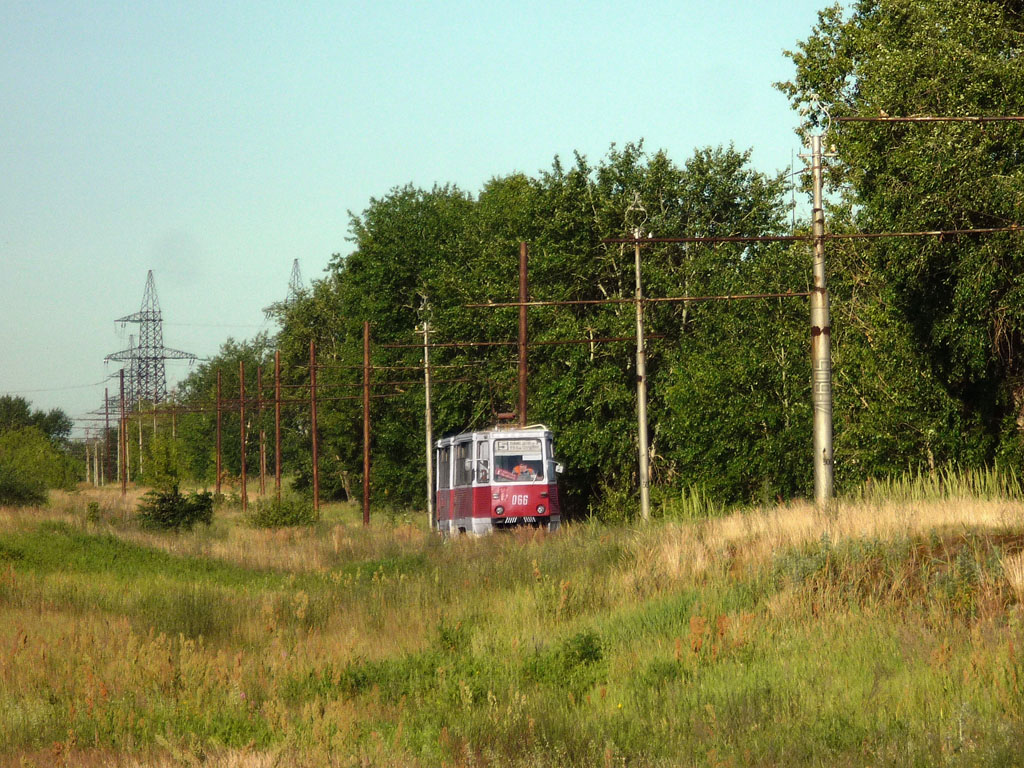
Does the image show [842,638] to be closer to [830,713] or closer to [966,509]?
[830,713]

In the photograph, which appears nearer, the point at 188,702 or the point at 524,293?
the point at 188,702

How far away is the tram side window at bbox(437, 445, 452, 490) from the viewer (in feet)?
105

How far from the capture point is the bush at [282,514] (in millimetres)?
45812

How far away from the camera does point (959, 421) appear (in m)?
29.1

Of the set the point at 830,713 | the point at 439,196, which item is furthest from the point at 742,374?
the point at 439,196

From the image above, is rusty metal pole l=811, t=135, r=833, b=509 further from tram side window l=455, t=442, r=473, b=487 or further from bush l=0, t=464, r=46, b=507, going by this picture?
bush l=0, t=464, r=46, b=507

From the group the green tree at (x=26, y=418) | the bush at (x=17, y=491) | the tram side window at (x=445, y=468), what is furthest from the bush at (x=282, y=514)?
the green tree at (x=26, y=418)

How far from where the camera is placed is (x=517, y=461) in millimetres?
29422

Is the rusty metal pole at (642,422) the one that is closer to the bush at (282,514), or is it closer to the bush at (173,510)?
the bush at (173,510)

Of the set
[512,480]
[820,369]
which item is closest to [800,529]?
[820,369]

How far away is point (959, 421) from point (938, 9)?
993 centimetres

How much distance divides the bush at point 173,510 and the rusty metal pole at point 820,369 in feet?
93.8

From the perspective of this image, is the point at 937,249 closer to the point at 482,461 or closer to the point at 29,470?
the point at 482,461

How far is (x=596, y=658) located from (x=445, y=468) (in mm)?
21616
